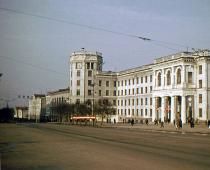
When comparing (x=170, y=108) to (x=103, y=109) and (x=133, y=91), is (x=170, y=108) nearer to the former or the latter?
(x=103, y=109)

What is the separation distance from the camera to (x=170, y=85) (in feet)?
284

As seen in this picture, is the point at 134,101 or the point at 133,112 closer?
the point at 133,112

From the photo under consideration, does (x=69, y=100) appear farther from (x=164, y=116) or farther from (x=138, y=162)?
A: (x=138, y=162)

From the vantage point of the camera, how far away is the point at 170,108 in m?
86.9

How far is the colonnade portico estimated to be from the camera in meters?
81.9

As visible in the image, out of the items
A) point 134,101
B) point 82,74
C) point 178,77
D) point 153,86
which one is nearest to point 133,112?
point 134,101

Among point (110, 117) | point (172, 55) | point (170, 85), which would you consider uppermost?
point (172, 55)

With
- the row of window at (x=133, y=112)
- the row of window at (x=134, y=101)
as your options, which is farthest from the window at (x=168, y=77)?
the row of window at (x=133, y=112)

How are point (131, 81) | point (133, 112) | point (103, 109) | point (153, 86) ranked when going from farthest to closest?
1. point (131, 81)
2. point (133, 112)
3. point (103, 109)
4. point (153, 86)

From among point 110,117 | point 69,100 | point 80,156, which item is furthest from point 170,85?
point 80,156

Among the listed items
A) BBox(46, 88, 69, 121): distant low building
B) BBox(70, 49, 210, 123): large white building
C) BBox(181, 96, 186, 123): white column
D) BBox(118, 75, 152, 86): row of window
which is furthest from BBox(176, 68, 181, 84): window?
BBox(46, 88, 69, 121): distant low building

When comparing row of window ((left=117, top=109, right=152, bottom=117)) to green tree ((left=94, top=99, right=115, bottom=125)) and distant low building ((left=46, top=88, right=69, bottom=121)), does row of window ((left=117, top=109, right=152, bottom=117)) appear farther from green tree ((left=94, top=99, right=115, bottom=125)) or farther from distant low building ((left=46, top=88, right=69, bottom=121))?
distant low building ((left=46, top=88, right=69, bottom=121))

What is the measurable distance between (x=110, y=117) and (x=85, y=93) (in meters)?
15.3

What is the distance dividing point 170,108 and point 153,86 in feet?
31.8
